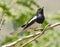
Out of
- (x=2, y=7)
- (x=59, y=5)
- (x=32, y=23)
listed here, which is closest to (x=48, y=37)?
(x=32, y=23)

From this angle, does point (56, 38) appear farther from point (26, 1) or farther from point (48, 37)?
point (26, 1)

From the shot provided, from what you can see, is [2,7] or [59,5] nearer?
[2,7]

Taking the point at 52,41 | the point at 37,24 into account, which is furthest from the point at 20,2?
the point at 52,41

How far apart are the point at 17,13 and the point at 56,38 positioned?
0.75ft

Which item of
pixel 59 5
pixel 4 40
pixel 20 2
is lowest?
pixel 4 40

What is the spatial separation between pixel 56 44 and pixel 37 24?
5.6 inches

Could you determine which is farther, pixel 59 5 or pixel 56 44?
pixel 59 5

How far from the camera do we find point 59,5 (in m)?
2.02

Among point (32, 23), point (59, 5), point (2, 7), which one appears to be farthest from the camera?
point (59, 5)

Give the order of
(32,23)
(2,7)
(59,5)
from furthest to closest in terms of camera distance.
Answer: (59,5) → (32,23) → (2,7)

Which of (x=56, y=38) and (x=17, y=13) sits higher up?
(x=17, y=13)

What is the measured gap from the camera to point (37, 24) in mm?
1252

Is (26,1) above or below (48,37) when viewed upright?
above

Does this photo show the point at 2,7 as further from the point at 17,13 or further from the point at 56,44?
the point at 56,44
